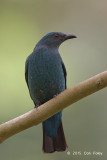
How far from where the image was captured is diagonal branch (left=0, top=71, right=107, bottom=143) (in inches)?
154

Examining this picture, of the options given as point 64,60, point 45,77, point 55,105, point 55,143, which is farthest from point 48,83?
point 64,60

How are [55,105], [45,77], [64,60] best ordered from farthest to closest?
1. [64,60]
2. [45,77]
3. [55,105]

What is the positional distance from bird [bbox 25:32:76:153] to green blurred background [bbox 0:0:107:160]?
655 mm

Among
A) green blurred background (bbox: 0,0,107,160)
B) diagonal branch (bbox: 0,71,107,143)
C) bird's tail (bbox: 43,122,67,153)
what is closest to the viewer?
diagonal branch (bbox: 0,71,107,143)

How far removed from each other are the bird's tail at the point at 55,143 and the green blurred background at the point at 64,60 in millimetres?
623

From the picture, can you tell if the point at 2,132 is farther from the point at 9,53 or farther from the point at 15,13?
the point at 15,13

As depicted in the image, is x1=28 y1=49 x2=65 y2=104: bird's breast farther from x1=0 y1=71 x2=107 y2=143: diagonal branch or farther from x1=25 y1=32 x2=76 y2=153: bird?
x1=0 y1=71 x2=107 y2=143: diagonal branch

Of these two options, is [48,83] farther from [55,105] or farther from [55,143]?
[55,105]

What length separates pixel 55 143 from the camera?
5.34 metres

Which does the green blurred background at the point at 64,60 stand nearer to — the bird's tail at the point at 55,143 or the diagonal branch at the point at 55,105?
the bird's tail at the point at 55,143

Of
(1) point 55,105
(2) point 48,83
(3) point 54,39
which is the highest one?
(3) point 54,39

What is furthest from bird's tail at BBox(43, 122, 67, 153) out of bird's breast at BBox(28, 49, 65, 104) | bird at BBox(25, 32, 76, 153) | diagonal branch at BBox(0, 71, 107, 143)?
diagonal branch at BBox(0, 71, 107, 143)

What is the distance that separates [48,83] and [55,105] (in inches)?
38.2

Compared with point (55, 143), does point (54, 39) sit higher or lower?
higher
